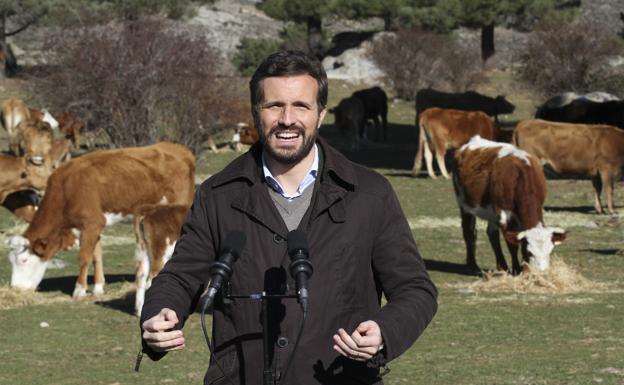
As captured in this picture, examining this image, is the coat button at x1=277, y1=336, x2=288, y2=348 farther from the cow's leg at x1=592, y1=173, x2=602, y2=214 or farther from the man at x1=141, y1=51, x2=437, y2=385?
the cow's leg at x1=592, y1=173, x2=602, y2=214

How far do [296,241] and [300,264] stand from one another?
0.13 m

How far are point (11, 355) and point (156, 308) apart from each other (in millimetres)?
7703

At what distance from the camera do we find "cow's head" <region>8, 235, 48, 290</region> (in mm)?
15336

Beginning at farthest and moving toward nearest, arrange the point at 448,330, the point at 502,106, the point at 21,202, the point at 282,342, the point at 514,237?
the point at 502,106
the point at 21,202
the point at 514,237
the point at 448,330
the point at 282,342

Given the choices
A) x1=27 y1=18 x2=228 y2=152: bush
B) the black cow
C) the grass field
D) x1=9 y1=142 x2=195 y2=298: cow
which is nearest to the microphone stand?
the grass field

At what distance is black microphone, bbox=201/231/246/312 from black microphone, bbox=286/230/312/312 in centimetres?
17

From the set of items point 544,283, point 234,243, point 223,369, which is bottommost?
point 544,283

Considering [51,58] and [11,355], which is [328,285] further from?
[51,58]

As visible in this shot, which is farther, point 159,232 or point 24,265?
point 24,265

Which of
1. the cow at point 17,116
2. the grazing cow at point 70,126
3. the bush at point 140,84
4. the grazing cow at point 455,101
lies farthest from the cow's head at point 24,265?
the grazing cow at point 455,101

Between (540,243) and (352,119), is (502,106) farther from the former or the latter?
(540,243)

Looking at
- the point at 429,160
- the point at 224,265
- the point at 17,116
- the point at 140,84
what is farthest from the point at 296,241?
the point at 17,116

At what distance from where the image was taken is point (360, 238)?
15.7 feet

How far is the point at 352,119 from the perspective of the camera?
38.9 meters
